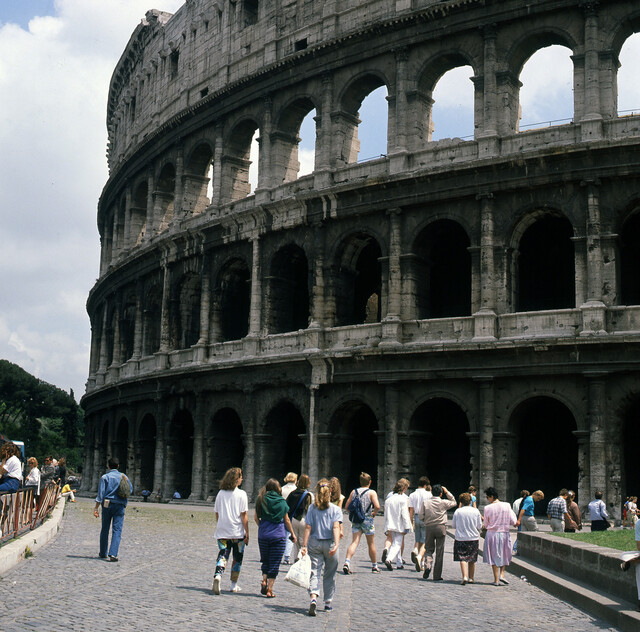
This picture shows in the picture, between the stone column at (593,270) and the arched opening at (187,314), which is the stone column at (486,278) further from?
the arched opening at (187,314)

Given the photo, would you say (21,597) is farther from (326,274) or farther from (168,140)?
(168,140)

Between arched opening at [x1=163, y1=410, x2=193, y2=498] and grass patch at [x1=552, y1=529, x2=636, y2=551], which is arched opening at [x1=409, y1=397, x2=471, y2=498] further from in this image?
grass patch at [x1=552, y1=529, x2=636, y2=551]

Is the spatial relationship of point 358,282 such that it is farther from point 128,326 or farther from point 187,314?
point 128,326

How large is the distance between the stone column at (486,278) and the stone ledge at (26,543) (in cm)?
1059

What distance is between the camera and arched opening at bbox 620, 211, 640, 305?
22547 mm

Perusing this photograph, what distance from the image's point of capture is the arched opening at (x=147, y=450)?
111 ft

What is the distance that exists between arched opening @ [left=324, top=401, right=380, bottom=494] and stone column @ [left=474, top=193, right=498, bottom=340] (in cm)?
432

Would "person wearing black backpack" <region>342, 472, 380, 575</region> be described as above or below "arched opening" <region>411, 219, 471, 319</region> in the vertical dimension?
below

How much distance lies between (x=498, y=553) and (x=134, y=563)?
5054 mm

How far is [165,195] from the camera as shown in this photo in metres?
35.3

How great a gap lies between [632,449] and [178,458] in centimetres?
1548

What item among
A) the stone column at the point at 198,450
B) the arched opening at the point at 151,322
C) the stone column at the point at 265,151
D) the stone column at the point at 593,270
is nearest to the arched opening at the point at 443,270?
the stone column at the point at 593,270

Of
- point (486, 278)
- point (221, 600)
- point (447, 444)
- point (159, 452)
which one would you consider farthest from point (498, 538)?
point (159, 452)

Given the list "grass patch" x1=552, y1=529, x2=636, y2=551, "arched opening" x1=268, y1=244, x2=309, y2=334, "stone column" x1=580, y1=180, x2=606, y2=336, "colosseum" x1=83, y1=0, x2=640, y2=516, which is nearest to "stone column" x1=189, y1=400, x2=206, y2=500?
"colosseum" x1=83, y1=0, x2=640, y2=516
